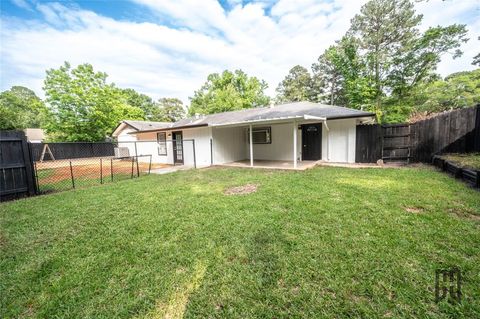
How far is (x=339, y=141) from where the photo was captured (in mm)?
9086

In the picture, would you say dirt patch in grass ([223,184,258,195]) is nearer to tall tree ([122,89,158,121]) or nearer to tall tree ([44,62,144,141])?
tall tree ([44,62,144,141])

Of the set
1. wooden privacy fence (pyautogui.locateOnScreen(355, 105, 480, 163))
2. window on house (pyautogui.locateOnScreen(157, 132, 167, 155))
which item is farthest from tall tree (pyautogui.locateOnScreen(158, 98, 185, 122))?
wooden privacy fence (pyautogui.locateOnScreen(355, 105, 480, 163))

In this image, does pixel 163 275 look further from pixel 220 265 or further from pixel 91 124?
pixel 91 124

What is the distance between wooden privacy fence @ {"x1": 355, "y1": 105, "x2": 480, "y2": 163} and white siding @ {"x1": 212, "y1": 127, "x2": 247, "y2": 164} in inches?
237

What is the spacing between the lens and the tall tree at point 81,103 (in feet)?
56.4

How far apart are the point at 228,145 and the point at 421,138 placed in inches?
330

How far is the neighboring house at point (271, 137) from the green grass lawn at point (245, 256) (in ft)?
14.9

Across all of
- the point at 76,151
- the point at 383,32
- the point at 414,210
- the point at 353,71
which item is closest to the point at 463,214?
the point at 414,210

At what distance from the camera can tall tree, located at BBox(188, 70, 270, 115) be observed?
23.8m

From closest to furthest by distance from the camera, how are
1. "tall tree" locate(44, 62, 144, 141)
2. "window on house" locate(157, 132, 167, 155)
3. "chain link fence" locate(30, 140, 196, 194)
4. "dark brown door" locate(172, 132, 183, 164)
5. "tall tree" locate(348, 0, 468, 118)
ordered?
"chain link fence" locate(30, 140, 196, 194) → "dark brown door" locate(172, 132, 183, 164) → "window on house" locate(157, 132, 167, 155) → "tall tree" locate(348, 0, 468, 118) → "tall tree" locate(44, 62, 144, 141)

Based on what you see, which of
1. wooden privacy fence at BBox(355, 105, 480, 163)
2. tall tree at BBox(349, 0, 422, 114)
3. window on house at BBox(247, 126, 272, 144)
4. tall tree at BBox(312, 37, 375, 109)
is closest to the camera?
wooden privacy fence at BBox(355, 105, 480, 163)

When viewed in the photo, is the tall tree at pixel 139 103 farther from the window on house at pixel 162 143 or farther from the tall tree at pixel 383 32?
the tall tree at pixel 383 32

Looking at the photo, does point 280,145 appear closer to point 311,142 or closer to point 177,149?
point 311,142

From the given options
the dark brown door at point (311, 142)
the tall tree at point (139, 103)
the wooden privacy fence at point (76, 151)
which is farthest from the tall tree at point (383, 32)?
the tall tree at point (139, 103)
